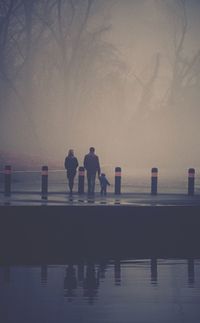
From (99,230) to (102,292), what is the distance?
7010 mm

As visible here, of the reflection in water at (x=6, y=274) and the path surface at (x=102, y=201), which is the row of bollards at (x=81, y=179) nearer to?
the path surface at (x=102, y=201)

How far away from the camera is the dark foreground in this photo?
16823mm

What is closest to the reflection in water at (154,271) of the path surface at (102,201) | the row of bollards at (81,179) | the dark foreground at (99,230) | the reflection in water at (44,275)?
the reflection in water at (44,275)

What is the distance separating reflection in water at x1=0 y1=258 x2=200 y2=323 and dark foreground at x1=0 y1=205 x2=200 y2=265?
288 centimetres

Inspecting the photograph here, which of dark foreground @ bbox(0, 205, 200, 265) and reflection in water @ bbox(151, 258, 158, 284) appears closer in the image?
reflection in water @ bbox(151, 258, 158, 284)

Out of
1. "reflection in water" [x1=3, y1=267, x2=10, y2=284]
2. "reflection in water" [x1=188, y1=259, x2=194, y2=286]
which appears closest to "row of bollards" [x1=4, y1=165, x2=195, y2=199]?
"reflection in water" [x1=188, y1=259, x2=194, y2=286]

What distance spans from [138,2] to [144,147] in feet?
98.2

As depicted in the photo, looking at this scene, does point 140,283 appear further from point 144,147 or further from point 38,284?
point 144,147

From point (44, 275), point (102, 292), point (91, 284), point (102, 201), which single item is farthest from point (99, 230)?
point (102, 201)

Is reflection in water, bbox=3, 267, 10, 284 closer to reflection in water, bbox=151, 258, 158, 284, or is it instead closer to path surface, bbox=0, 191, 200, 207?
reflection in water, bbox=151, 258, 158, 284

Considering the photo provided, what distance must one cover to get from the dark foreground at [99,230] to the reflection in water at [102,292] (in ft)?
9.43

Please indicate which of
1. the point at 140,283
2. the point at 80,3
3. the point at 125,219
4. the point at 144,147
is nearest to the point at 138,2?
the point at 80,3

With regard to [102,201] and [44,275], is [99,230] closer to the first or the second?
[44,275]

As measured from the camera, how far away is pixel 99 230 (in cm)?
1781
